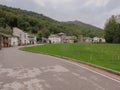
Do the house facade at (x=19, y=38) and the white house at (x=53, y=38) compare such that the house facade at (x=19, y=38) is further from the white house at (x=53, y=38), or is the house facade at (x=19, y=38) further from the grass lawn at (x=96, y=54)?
the grass lawn at (x=96, y=54)

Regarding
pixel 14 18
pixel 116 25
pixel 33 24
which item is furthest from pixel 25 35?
pixel 116 25

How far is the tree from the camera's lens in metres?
93.5

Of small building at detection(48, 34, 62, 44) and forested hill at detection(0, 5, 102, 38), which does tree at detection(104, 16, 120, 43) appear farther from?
small building at detection(48, 34, 62, 44)

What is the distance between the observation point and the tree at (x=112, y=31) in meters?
93.5

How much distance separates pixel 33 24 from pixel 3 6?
22297mm

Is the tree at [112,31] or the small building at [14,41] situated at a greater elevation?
the tree at [112,31]

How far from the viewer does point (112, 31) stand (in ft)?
313

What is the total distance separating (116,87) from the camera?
31.3 ft

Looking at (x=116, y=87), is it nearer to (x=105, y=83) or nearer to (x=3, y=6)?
(x=105, y=83)

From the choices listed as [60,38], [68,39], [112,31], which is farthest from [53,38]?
[112,31]

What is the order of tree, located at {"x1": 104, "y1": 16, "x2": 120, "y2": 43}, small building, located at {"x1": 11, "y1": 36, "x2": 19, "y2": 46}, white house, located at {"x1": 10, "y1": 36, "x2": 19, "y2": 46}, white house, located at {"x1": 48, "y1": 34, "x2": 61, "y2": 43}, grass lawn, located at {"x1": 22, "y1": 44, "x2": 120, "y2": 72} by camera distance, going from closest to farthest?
grass lawn, located at {"x1": 22, "y1": 44, "x2": 120, "y2": 72}
tree, located at {"x1": 104, "y1": 16, "x2": 120, "y2": 43}
white house, located at {"x1": 10, "y1": 36, "x2": 19, "y2": 46}
small building, located at {"x1": 11, "y1": 36, "x2": 19, "y2": 46}
white house, located at {"x1": 48, "y1": 34, "x2": 61, "y2": 43}

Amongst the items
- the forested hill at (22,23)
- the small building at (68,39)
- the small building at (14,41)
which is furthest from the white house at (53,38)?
the small building at (14,41)

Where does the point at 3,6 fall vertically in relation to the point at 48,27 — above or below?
above

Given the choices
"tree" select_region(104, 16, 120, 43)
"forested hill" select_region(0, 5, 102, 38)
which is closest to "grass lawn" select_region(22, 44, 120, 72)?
"tree" select_region(104, 16, 120, 43)
